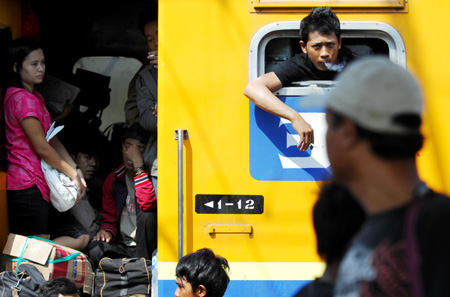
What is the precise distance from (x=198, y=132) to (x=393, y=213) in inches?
84.7

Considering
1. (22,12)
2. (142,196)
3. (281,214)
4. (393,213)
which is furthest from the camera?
(22,12)

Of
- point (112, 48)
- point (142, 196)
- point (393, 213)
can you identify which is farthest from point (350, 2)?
point (112, 48)

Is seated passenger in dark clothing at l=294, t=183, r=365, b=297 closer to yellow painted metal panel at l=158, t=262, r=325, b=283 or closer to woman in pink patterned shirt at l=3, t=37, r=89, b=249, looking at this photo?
yellow painted metal panel at l=158, t=262, r=325, b=283

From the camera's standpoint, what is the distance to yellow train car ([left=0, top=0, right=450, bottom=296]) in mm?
3203

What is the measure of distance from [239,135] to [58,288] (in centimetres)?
118

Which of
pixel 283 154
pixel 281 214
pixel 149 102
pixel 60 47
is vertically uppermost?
pixel 60 47

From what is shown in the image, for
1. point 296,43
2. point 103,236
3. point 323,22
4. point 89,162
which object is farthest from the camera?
point 89,162

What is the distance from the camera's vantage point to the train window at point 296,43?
324 centimetres

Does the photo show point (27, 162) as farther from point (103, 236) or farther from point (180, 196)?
point (180, 196)

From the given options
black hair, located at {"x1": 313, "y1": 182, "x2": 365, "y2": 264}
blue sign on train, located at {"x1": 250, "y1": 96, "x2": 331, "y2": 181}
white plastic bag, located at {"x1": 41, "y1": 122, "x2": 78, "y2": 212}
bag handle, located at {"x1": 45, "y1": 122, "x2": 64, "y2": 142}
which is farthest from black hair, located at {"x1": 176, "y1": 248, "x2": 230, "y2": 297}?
black hair, located at {"x1": 313, "y1": 182, "x2": 365, "y2": 264}

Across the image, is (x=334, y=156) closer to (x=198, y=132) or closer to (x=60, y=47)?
(x=198, y=132)

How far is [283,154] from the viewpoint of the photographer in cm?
322

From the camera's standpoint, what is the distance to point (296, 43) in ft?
11.1

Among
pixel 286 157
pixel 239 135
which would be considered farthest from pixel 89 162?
pixel 286 157
